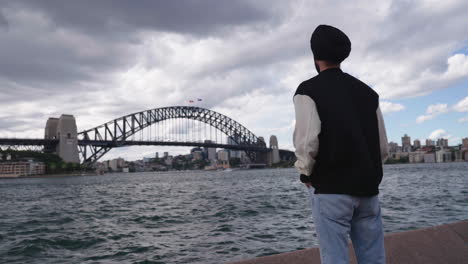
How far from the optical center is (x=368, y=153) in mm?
1542

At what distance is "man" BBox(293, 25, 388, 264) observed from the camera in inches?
58.9

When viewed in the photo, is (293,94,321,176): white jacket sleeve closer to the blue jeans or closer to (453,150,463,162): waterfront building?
the blue jeans

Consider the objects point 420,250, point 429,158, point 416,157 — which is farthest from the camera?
point 416,157

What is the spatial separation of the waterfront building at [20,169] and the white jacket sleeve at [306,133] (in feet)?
290

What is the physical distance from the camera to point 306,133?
4.95ft

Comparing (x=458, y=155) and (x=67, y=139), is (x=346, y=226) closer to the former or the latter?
(x=67, y=139)

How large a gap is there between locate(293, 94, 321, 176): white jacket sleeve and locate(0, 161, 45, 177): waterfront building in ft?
290

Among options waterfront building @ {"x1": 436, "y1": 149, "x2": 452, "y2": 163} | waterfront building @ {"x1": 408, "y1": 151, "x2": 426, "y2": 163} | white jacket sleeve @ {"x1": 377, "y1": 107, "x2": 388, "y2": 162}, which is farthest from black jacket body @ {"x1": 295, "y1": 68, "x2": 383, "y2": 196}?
waterfront building @ {"x1": 436, "y1": 149, "x2": 452, "y2": 163}

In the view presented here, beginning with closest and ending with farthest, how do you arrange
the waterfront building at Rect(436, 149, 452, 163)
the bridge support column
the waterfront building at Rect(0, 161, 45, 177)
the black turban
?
the black turban
the bridge support column
the waterfront building at Rect(0, 161, 45, 177)
the waterfront building at Rect(436, 149, 452, 163)

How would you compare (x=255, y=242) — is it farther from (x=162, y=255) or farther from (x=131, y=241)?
(x=131, y=241)

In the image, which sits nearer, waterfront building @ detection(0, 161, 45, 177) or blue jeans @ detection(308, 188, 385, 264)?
blue jeans @ detection(308, 188, 385, 264)

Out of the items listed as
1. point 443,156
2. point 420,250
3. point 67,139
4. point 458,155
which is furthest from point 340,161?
point 458,155

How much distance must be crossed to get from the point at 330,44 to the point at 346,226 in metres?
0.85

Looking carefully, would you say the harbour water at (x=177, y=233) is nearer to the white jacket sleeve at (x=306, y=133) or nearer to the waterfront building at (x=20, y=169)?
the white jacket sleeve at (x=306, y=133)
